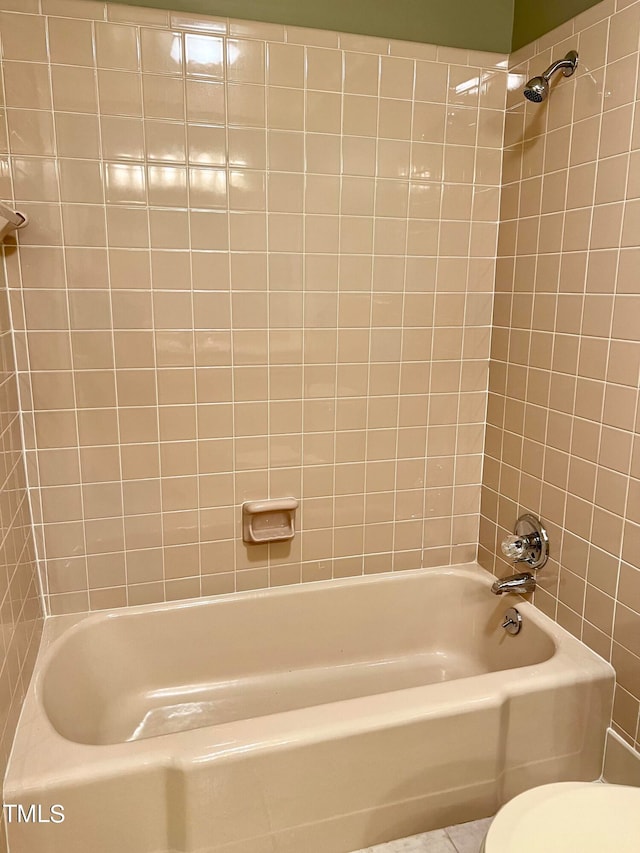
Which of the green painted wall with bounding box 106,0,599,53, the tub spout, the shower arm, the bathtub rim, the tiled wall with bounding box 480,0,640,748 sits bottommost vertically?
the bathtub rim

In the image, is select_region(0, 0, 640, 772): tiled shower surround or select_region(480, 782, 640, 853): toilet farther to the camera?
select_region(0, 0, 640, 772): tiled shower surround

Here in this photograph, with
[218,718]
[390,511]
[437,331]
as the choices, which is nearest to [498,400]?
[437,331]

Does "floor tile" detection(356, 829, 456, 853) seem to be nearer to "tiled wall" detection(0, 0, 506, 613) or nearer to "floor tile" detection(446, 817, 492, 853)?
"floor tile" detection(446, 817, 492, 853)

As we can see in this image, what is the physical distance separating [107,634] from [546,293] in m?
1.67

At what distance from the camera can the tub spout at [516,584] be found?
1.85m

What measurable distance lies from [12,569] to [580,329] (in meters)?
1.58

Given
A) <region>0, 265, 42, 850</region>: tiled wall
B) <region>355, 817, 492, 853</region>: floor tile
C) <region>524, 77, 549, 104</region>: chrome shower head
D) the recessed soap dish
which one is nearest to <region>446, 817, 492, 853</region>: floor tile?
<region>355, 817, 492, 853</region>: floor tile

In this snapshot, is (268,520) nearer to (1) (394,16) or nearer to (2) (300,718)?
(2) (300,718)

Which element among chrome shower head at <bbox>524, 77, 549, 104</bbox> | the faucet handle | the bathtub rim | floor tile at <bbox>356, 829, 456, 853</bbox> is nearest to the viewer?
the bathtub rim

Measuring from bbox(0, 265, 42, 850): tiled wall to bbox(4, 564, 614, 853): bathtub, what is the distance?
7cm

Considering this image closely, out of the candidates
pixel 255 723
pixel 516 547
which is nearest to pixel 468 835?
pixel 255 723

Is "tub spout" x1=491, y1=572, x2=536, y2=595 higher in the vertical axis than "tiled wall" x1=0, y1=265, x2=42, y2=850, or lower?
lower

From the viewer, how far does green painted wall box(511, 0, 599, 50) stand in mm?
1599

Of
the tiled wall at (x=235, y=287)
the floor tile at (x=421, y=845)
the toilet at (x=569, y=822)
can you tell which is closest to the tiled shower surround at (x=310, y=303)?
the tiled wall at (x=235, y=287)
